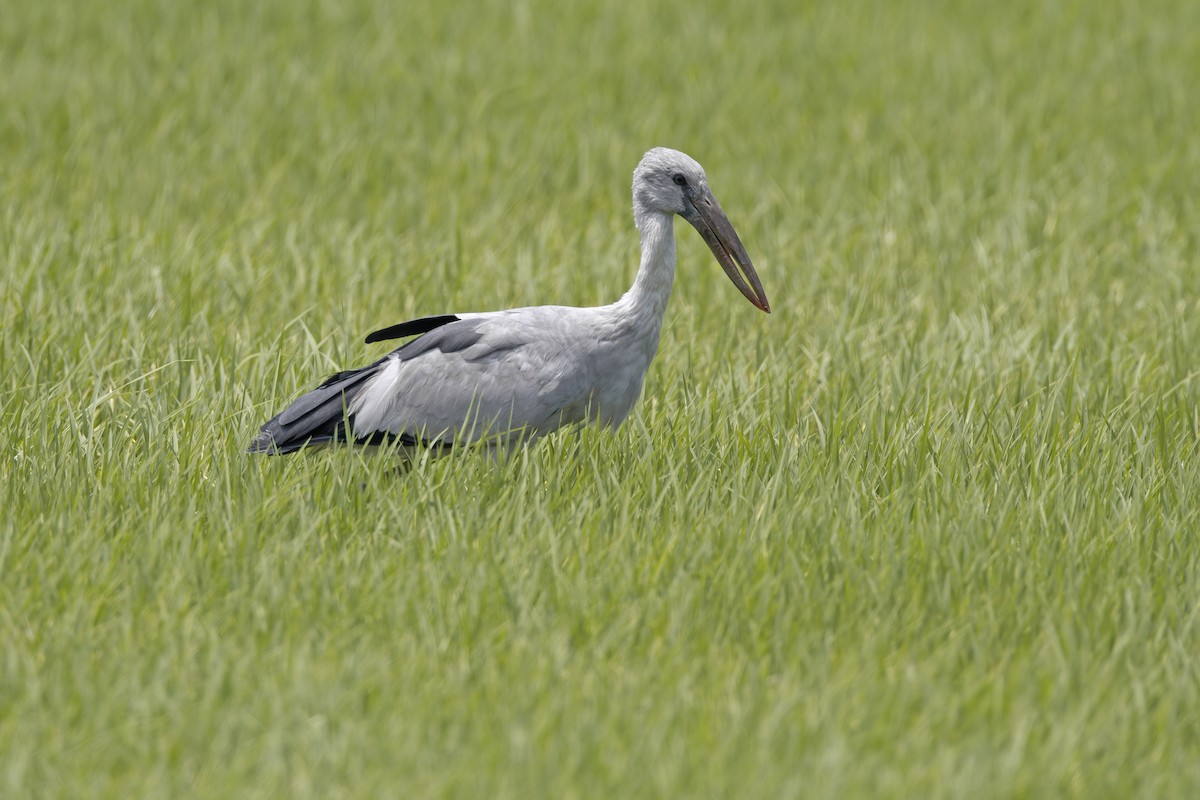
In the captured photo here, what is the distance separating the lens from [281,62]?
10.8 m

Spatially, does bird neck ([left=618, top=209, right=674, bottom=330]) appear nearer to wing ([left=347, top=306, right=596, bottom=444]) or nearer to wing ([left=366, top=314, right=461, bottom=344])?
wing ([left=347, top=306, right=596, bottom=444])

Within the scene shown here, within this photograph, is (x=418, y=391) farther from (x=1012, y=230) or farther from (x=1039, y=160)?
(x=1039, y=160)

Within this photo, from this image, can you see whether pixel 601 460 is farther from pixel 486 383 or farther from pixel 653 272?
pixel 653 272

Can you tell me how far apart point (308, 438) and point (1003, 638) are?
2.28 meters

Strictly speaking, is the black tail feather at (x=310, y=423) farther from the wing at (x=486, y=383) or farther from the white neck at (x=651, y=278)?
the white neck at (x=651, y=278)

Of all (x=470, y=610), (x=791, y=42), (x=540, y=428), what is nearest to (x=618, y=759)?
(x=470, y=610)

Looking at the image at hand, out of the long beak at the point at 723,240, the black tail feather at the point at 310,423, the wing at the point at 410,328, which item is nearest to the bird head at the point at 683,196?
the long beak at the point at 723,240

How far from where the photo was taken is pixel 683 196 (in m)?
5.38

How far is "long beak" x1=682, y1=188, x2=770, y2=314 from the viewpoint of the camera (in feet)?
17.6

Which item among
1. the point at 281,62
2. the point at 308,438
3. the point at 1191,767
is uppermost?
the point at 281,62

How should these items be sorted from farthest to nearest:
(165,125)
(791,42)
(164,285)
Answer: (791,42)
(165,125)
(164,285)

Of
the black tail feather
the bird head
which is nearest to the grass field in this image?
the black tail feather

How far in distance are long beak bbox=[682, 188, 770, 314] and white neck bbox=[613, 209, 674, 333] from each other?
0.36ft

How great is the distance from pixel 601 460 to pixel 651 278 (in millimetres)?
638
